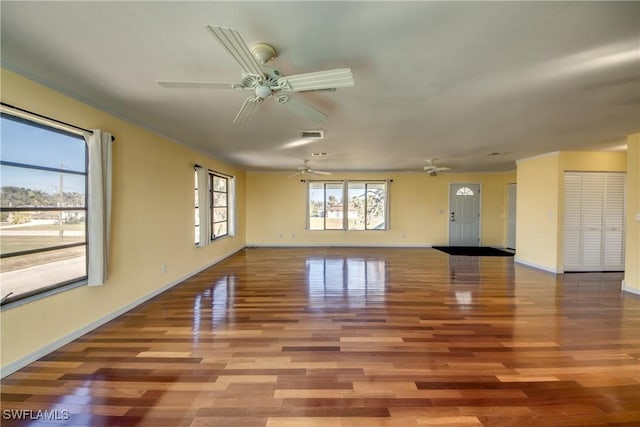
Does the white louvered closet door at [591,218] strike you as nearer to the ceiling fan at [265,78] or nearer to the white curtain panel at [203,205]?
the ceiling fan at [265,78]

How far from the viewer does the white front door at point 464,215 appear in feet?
28.5

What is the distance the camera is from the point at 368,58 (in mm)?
2051

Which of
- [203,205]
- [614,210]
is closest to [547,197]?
[614,210]

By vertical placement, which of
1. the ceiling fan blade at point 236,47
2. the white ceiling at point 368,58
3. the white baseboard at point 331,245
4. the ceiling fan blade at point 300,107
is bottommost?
the white baseboard at point 331,245

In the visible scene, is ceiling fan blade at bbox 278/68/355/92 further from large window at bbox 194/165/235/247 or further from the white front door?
the white front door

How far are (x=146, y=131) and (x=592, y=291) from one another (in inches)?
282

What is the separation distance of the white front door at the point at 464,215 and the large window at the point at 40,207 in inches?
349

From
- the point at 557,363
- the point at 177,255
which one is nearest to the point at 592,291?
the point at 557,363

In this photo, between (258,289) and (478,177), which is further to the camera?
(478,177)

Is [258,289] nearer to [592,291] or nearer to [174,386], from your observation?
[174,386]

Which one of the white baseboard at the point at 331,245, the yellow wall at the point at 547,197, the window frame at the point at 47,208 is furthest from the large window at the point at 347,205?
the window frame at the point at 47,208

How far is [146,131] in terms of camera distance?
3.84 m

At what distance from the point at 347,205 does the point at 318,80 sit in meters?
6.99

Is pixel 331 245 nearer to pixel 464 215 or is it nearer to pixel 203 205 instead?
pixel 464 215
